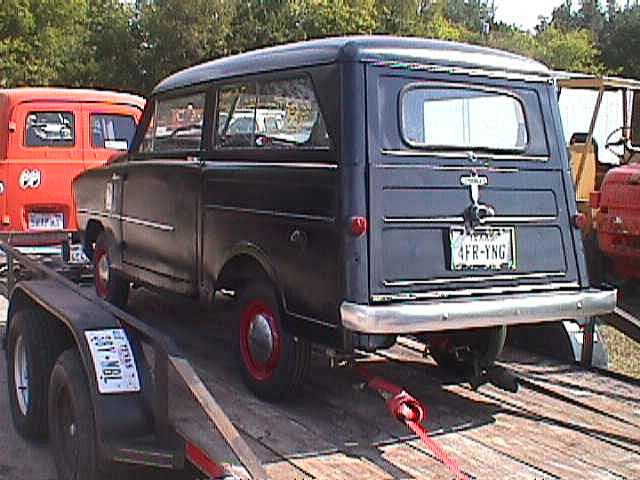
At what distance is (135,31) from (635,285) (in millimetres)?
28313

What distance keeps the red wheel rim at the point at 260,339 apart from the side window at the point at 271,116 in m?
0.78

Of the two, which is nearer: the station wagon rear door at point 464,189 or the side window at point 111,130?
the station wagon rear door at point 464,189

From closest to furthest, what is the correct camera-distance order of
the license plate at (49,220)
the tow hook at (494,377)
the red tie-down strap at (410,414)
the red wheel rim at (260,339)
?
the red tie-down strap at (410,414)
the red wheel rim at (260,339)
the tow hook at (494,377)
the license plate at (49,220)

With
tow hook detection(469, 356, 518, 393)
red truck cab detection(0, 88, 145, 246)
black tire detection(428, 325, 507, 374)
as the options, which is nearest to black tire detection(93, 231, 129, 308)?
black tire detection(428, 325, 507, 374)

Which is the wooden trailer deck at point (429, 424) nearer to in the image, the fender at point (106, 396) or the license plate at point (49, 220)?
the fender at point (106, 396)

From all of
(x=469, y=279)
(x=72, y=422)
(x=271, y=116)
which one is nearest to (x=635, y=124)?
(x=271, y=116)

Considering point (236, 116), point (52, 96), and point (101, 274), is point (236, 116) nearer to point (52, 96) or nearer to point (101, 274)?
point (101, 274)

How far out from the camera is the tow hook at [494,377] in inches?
176

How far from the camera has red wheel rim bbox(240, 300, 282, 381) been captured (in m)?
4.31

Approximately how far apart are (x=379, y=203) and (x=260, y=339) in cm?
98

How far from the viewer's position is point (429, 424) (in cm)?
403

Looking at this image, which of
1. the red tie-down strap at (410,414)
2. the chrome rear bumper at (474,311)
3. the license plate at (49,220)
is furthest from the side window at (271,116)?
the license plate at (49,220)

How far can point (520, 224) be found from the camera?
167 inches

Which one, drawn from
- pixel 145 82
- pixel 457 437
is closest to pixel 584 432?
pixel 457 437
